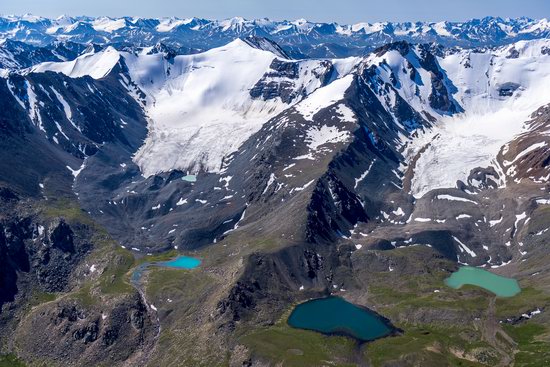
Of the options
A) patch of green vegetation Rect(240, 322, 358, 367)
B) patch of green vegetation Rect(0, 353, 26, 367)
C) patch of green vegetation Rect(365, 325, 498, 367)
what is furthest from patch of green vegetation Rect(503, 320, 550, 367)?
patch of green vegetation Rect(0, 353, 26, 367)

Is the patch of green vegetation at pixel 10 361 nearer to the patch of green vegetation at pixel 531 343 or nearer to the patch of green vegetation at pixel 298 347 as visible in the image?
the patch of green vegetation at pixel 298 347

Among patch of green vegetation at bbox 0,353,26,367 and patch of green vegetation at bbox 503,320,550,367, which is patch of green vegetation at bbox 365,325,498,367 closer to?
patch of green vegetation at bbox 503,320,550,367

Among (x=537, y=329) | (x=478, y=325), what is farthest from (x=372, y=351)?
(x=537, y=329)

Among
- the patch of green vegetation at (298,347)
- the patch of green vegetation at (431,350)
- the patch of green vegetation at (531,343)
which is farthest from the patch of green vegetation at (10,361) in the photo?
the patch of green vegetation at (531,343)

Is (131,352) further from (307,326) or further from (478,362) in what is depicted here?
(478,362)

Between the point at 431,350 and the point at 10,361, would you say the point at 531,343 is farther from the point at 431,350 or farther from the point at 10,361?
the point at 10,361
